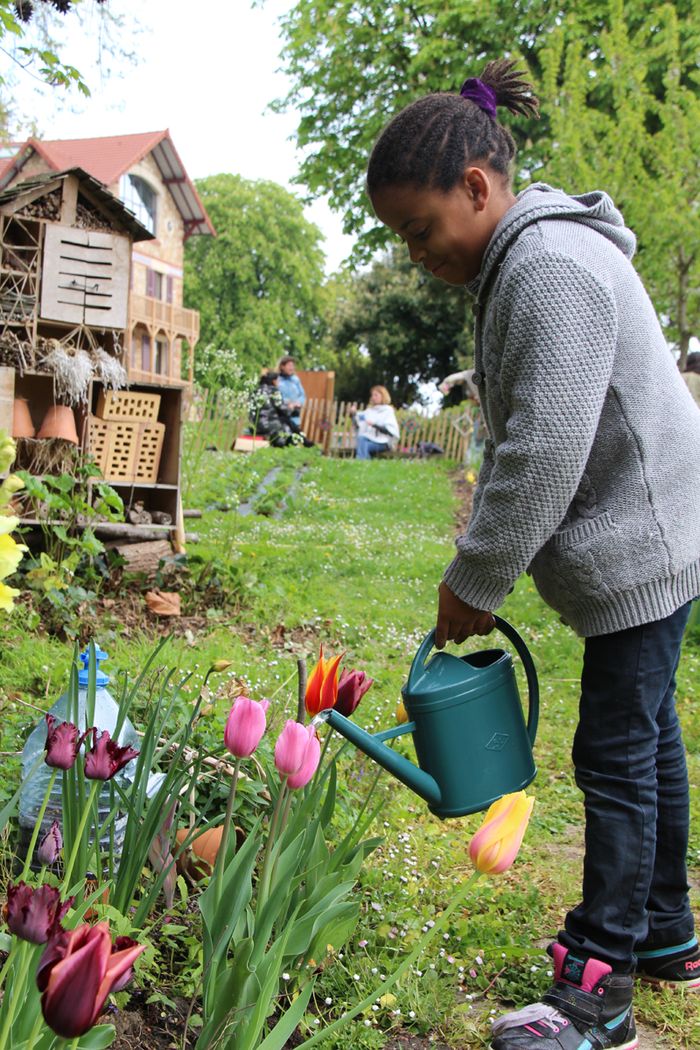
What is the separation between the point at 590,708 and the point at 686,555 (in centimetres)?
33

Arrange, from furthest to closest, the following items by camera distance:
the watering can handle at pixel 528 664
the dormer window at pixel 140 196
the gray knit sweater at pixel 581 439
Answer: the dormer window at pixel 140 196 < the watering can handle at pixel 528 664 < the gray knit sweater at pixel 581 439

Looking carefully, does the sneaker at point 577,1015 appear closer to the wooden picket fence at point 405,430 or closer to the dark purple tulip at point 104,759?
the dark purple tulip at point 104,759

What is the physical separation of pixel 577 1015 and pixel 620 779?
16.3 inches

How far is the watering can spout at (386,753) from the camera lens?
4.65 ft

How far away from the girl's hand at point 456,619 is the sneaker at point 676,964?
782 mm

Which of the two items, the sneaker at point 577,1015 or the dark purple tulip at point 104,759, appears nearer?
the dark purple tulip at point 104,759

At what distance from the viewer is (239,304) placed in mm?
41906

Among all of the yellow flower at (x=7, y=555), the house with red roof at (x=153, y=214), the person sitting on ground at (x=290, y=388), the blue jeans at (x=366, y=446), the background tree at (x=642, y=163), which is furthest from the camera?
the house with red roof at (x=153, y=214)

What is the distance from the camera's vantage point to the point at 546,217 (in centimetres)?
172

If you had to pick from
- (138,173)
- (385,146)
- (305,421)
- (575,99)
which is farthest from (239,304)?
(385,146)

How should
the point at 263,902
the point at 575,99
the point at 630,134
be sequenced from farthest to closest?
the point at 575,99 → the point at 630,134 → the point at 263,902

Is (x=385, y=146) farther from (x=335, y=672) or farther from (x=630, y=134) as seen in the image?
(x=630, y=134)

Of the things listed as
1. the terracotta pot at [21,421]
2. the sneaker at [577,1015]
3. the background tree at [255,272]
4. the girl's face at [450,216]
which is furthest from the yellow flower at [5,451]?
the background tree at [255,272]

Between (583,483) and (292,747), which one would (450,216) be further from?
(292,747)
